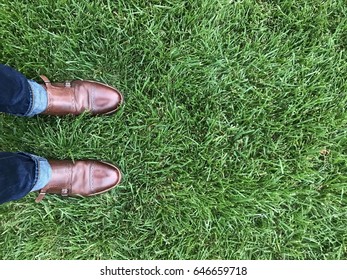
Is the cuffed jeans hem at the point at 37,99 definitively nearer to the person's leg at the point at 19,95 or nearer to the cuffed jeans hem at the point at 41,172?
the person's leg at the point at 19,95

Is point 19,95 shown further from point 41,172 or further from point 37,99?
point 41,172

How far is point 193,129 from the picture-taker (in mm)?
1992

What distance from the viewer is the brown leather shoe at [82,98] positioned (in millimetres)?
1938

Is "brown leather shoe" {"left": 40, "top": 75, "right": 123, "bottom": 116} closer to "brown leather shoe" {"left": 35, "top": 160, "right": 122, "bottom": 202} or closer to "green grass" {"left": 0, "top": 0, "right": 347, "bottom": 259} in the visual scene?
"green grass" {"left": 0, "top": 0, "right": 347, "bottom": 259}

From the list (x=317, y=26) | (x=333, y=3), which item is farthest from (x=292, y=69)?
(x=333, y=3)

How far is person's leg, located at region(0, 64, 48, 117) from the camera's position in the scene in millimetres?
1637

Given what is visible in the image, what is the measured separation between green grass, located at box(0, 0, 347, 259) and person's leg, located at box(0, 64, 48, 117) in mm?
153

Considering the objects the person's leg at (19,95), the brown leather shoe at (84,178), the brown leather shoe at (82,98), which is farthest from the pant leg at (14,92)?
the brown leather shoe at (84,178)

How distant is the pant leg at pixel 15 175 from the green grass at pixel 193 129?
240 millimetres

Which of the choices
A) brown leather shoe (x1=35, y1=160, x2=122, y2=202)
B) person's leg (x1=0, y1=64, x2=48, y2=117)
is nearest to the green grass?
brown leather shoe (x1=35, y1=160, x2=122, y2=202)

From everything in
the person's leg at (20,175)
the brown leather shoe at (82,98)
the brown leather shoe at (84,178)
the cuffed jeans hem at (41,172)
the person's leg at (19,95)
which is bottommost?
the brown leather shoe at (84,178)

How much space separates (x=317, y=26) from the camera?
1.99 metres

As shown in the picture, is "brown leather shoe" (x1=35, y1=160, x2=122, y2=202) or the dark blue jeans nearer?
the dark blue jeans

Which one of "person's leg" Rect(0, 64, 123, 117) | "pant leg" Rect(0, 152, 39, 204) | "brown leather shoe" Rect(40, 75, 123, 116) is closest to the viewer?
"pant leg" Rect(0, 152, 39, 204)
